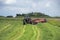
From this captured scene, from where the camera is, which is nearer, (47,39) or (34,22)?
(47,39)

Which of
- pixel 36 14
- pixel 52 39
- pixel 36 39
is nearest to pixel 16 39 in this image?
pixel 36 39

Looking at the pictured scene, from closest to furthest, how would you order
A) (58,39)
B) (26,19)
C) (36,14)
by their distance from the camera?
1. (58,39)
2. (26,19)
3. (36,14)

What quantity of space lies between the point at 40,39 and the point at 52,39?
133 centimetres

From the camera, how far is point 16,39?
23797 millimetres

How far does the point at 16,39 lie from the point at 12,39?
44 centimetres

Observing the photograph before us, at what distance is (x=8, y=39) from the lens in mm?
23984

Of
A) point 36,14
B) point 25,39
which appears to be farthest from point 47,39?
point 36,14

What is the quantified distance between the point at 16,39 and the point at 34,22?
A: 33404 mm

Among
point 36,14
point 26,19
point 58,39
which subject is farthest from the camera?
point 36,14

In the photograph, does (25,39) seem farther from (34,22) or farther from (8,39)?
(34,22)

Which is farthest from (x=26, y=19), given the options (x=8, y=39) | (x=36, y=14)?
(x=36, y=14)

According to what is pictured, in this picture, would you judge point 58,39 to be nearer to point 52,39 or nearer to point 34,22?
point 52,39

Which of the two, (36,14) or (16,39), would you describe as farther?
(36,14)

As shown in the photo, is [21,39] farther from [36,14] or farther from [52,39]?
[36,14]
